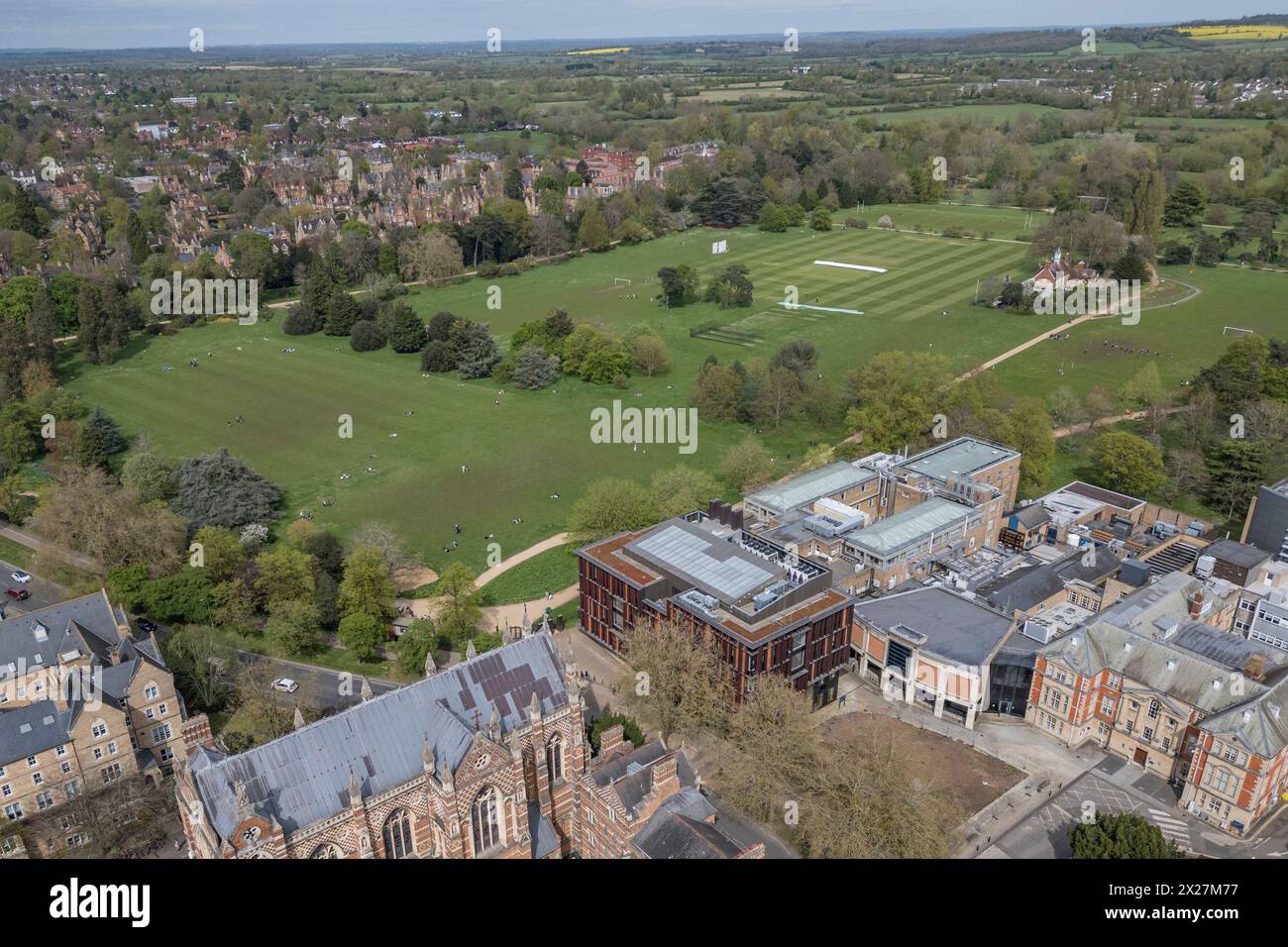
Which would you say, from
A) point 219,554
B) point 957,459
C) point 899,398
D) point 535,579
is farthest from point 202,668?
point 899,398

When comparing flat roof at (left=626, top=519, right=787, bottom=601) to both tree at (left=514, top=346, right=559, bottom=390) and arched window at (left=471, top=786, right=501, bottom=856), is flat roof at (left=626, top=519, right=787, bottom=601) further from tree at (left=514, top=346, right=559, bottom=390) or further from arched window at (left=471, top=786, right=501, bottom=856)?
tree at (left=514, top=346, right=559, bottom=390)

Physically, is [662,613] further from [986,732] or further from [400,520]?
[400,520]

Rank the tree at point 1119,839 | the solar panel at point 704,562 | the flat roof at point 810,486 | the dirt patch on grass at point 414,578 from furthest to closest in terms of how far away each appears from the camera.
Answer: the dirt patch on grass at point 414,578
the flat roof at point 810,486
the solar panel at point 704,562
the tree at point 1119,839

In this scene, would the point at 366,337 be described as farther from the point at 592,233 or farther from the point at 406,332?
the point at 592,233

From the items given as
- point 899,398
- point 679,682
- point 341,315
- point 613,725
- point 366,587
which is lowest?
point 613,725

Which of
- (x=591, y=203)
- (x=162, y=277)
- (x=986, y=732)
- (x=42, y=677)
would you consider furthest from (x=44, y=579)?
(x=591, y=203)

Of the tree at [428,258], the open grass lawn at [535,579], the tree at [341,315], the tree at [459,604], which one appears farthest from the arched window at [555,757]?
the tree at [428,258]

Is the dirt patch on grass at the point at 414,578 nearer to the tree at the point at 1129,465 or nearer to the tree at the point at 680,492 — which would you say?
the tree at the point at 680,492
